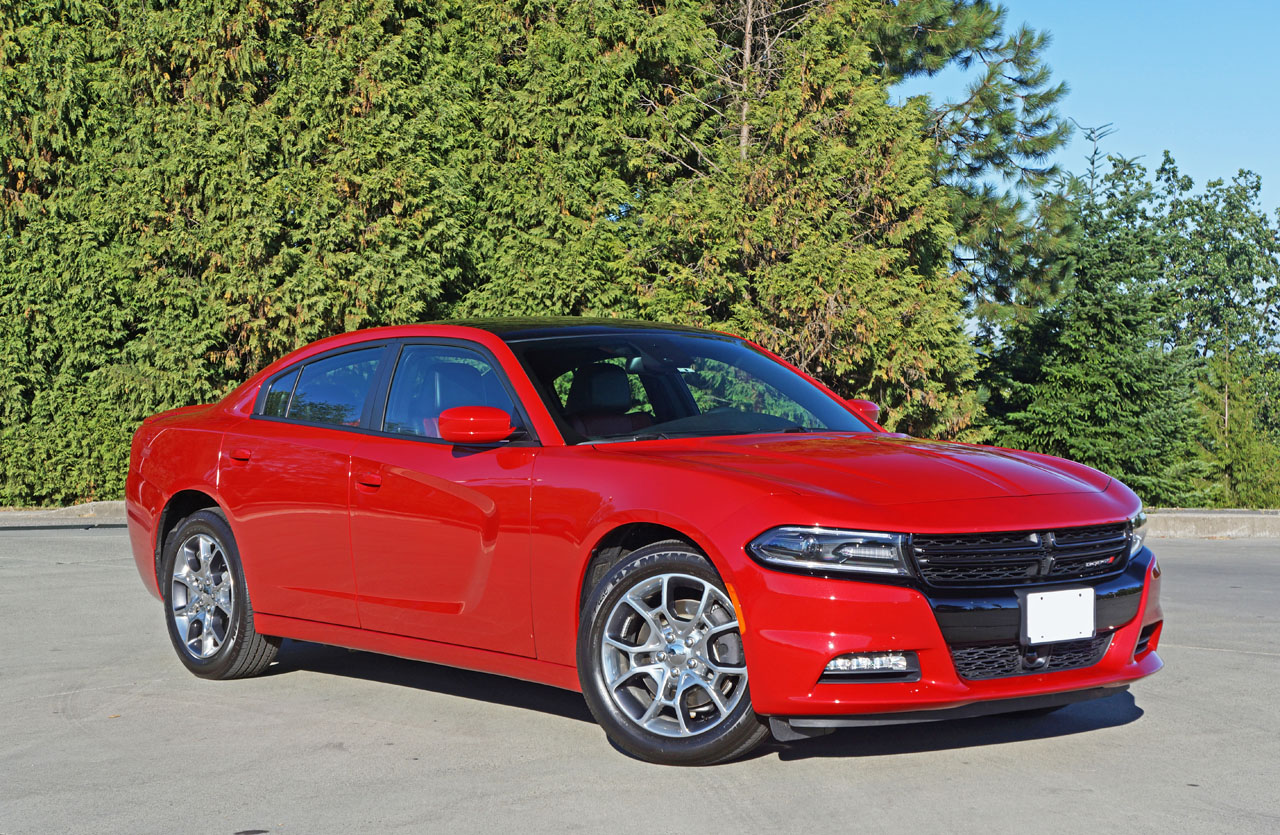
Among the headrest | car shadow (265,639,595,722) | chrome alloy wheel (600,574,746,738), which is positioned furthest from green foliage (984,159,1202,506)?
chrome alloy wheel (600,574,746,738)

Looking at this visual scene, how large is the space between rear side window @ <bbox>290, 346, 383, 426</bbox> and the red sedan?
0.8 inches

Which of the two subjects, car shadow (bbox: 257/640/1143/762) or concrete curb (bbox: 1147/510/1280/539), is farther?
concrete curb (bbox: 1147/510/1280/539)

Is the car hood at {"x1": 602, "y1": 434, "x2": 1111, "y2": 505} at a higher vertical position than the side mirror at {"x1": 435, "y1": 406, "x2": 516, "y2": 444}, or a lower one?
lower

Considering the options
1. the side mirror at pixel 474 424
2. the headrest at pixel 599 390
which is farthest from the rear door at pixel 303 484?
the headrest at pixel 599 390

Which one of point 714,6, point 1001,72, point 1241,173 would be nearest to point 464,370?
point 714,6

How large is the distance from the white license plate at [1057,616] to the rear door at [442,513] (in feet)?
5.92

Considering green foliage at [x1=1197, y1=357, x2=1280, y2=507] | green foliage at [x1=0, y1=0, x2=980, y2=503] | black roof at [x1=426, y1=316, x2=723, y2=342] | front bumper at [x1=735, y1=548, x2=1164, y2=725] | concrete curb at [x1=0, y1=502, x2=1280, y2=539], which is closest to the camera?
front bumper at [x1=735, y1=548, x2=1164, y2=725]

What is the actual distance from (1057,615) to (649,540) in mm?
1407

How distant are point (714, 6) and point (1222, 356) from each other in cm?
2012

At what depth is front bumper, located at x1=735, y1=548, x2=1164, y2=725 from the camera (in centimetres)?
461

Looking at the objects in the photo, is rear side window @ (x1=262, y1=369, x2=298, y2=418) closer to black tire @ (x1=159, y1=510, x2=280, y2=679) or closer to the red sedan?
the red sedan

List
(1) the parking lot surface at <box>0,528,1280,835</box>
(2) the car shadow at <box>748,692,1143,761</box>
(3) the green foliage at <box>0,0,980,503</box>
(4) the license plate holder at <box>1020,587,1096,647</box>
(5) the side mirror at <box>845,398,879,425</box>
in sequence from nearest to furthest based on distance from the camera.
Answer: (1) the parking lot surface at <box>0,528,1280,835</box>, (4) the license plate holder at <box>1020,587,1096,647</box>, (2) the car shadow at <box>748,692,1143,761</box>, (5) the side mirror at <box>845,398,879,425</box>, (3) the green foliage at <box>0,0,980,503</box>

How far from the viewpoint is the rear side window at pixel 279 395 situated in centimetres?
699

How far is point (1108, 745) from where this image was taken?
5.32 meters
